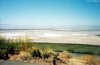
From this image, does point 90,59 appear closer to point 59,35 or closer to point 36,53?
point 59,35

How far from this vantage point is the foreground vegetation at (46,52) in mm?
5918

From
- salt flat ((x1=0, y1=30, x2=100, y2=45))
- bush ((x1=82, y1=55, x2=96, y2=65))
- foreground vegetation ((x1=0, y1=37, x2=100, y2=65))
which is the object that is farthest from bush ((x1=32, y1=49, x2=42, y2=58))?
bush ((x1=82, y1=55, x2=96, y2=65))

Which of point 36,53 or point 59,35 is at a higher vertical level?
point 59,35

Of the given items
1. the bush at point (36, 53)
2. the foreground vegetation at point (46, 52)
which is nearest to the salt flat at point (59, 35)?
the foreground vegetation at point (46, 52)

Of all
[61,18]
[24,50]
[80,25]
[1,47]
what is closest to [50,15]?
[61,18]

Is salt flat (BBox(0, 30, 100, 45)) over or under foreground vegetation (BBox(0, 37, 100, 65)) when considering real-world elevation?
over

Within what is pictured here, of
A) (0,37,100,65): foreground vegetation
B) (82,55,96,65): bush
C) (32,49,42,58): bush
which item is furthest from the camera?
(32,49,42,58): bush

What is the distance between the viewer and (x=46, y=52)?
20.9ft

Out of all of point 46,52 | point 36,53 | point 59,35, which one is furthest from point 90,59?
Answer: point 36,53

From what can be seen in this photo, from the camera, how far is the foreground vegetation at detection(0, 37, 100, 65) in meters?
5.92

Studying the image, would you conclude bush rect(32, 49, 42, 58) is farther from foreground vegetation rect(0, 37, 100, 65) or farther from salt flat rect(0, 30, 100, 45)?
salt flat rect(0, 30, 100, 45)

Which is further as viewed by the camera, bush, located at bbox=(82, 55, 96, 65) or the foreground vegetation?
the foreground vegetation

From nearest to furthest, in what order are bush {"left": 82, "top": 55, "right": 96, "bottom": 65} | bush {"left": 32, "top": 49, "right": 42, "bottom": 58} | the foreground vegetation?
bush {"left": 82, "top": 55, "right": 96, "bottom": 65}, the foreground vegetation, bush {"left": 32, "top": 49, "right": 42, "bottom": 58}

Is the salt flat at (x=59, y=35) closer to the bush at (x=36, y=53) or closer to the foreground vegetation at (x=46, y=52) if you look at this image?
the foreground vegetation at (x=46, y=52)
